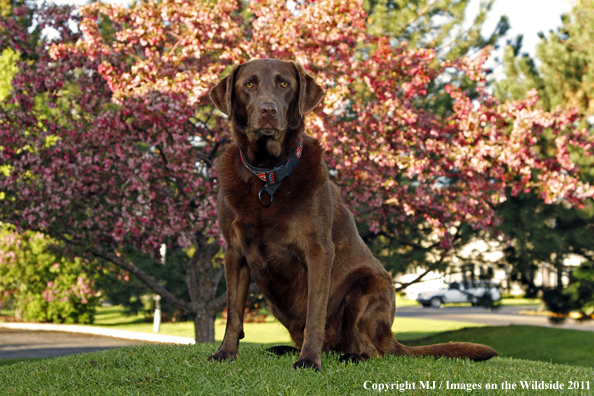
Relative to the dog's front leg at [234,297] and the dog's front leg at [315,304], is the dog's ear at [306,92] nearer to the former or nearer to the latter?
the dog's front leg at [315,304]

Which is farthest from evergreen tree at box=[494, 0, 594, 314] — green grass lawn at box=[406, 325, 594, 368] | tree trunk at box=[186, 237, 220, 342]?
tree trunk at box=[186, 237, 220, 342]

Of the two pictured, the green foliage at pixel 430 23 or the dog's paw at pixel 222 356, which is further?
the green foliage at pixel 430 23

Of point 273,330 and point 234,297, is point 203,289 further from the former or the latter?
point 273,330

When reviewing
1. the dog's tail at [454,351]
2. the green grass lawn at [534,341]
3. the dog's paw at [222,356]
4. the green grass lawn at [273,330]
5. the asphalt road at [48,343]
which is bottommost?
the asphalt road at [48,343]

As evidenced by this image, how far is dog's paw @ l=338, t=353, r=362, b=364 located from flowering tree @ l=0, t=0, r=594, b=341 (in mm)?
4748

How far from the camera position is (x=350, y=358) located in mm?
4543

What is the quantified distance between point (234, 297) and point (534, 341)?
462 inches

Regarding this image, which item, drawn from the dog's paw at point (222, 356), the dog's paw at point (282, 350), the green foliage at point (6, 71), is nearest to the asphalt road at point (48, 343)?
the green foliage at point (6, 71)

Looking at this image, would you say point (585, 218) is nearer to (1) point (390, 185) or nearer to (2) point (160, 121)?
(1) point (390, 185)

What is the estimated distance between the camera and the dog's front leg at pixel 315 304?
13.6 feet

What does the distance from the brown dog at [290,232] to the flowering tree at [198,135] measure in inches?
178

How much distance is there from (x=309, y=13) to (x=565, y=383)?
23.1 ft

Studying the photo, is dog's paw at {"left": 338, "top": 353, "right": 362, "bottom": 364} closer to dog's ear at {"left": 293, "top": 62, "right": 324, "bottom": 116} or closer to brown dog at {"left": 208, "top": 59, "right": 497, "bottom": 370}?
brown dog at {"left": 208, "top": 59, "right": 497, "bottom": 370}

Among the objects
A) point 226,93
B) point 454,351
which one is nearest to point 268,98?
point 226,93
